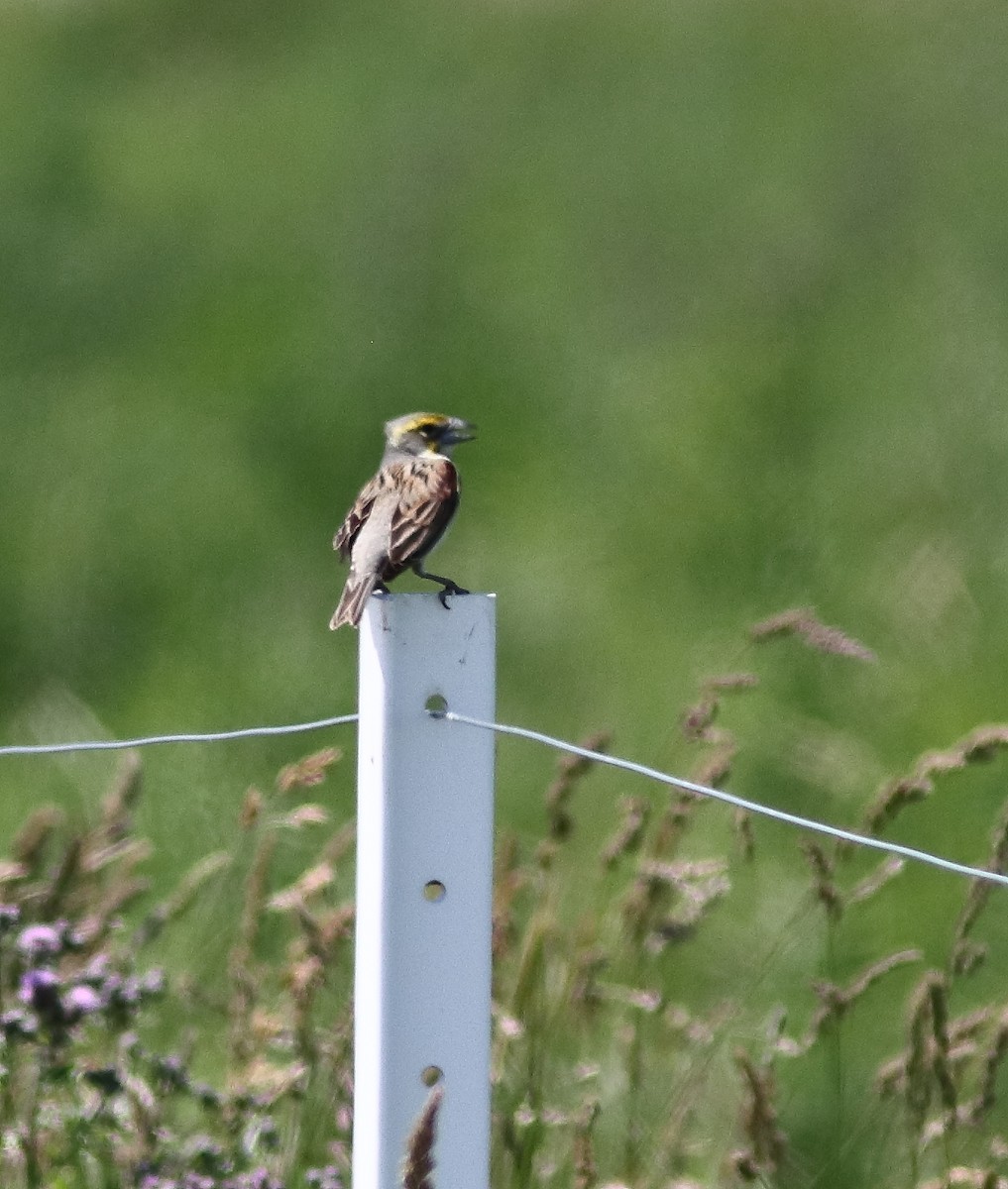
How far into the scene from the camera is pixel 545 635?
8.20 metres

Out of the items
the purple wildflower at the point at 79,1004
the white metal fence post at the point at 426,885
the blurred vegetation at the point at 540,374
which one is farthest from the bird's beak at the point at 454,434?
the white metal fence post at the point at 426,885

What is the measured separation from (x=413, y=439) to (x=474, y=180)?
20.4 ft

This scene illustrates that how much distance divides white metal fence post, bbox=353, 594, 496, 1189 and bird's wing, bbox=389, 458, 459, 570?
0.95m

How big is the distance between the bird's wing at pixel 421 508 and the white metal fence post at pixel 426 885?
95 centimetres

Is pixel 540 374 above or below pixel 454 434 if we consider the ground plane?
above

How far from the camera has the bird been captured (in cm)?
358

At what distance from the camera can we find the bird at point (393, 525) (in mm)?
3580

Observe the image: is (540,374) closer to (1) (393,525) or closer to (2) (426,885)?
(1) (393,525)

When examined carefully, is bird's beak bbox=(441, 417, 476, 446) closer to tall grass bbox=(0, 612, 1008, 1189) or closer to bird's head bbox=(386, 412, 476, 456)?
bird's head bbox=(386, 412, 476, 456)

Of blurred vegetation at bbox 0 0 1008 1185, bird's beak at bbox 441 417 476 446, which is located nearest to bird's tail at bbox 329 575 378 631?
bird's beak at bbox 441 417 476 446

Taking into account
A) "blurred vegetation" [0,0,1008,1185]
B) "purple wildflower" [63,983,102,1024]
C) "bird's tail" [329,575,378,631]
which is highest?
"blurred vegetation" [0,0,1008,1185]

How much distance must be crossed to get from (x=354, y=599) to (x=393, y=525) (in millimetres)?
365

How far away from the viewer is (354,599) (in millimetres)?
3488

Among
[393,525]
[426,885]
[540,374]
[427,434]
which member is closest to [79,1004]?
[393,525]
